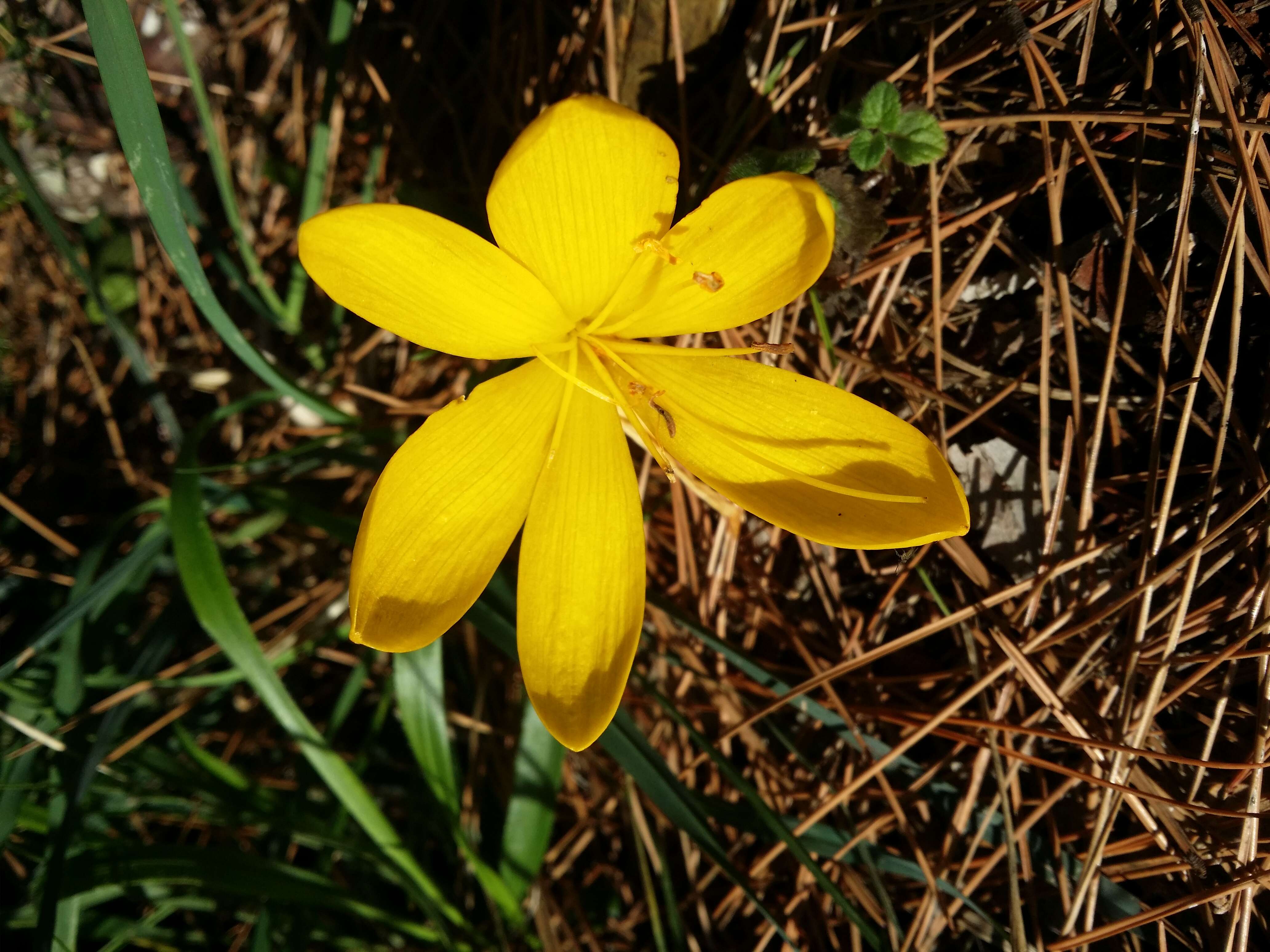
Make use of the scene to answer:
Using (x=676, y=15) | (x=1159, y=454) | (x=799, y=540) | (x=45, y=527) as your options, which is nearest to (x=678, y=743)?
(x=799, y=540)

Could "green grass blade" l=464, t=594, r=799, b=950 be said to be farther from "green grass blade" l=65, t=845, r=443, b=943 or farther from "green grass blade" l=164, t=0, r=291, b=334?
"green grass blade" l=164, t=0, r=291, b=334

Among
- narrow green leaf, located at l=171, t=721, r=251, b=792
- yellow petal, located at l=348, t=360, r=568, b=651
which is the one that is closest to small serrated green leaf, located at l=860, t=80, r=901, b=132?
yellow petal, located at l=348, t=360, r=568, b=651

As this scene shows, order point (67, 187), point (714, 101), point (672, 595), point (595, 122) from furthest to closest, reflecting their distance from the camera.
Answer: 1. point (67, 187)
2. point (672, 595)
3. point (714, 101)
4. point (595, 122)


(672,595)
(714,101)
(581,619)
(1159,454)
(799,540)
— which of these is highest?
(714,101)

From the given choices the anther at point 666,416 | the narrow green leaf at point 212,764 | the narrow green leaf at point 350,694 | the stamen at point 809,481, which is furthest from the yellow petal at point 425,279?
the narrow green leaf at point 212,764

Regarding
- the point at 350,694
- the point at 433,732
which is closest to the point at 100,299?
the point at 350,694

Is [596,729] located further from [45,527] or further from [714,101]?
[45,527]

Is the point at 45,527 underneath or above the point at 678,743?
above
